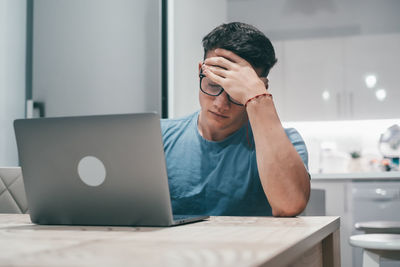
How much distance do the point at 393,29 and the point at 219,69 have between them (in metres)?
2.79

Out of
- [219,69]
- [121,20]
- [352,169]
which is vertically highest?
[121,20]

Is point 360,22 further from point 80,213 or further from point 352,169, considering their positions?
point 80,213

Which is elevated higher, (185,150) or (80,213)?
(185,150)

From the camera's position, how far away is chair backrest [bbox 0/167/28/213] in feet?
5.29

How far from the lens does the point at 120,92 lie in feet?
9.88

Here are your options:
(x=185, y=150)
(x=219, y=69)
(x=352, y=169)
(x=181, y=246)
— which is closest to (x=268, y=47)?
(x=219, y=69)

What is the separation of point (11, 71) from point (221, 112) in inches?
80.0

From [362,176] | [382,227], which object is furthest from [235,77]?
[362,176]

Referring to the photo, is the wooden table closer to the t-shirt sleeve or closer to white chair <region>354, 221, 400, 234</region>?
the t-shirt sleeve

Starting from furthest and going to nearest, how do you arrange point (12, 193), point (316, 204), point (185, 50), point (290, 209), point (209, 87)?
1. point (185, 50)
2. point (316, 204)
3. point (12, 193)
4. point (209, 87)
5. point (290, 209)

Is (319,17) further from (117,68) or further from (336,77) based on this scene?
(117,68)

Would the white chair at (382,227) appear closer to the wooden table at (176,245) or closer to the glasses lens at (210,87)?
the glasses lens at (210,87)

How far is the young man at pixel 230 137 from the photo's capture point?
1281mm

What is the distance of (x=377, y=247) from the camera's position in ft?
5.90
